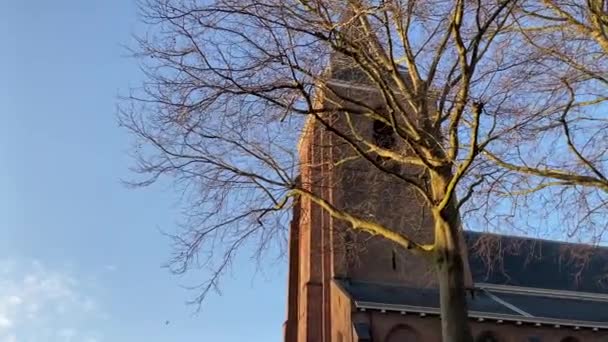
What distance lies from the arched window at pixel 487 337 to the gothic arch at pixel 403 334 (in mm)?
2118

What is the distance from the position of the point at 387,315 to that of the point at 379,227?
9.93 m

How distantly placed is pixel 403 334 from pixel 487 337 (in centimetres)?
274

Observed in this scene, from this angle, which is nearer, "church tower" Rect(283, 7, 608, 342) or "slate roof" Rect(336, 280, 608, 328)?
"church tower" Rect(283, 7, 608, 342)

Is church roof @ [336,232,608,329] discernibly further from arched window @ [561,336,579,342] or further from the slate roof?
arched window @ [561,336,579,342]

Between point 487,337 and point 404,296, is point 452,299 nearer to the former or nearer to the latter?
point 404,296

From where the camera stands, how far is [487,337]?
18.0 metres

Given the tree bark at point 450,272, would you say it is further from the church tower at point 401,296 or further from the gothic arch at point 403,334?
the gothic arch at point 403,334

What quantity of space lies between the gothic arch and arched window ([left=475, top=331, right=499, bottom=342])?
212 cm

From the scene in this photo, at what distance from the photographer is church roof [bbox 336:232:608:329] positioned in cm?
1769

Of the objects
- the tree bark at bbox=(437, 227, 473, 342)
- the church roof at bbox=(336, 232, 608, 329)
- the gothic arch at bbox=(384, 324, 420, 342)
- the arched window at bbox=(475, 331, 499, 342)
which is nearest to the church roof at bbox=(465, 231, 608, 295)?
the church roof at bbox=(336, 232, 608, 329)

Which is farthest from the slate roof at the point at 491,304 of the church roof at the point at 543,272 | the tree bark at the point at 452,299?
the tree bark at the point at 452,299

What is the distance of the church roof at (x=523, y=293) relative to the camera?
58.0ft

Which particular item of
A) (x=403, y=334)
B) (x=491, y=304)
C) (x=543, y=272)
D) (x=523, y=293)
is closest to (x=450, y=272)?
(x=403, y=334)

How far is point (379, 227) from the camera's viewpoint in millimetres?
7852
